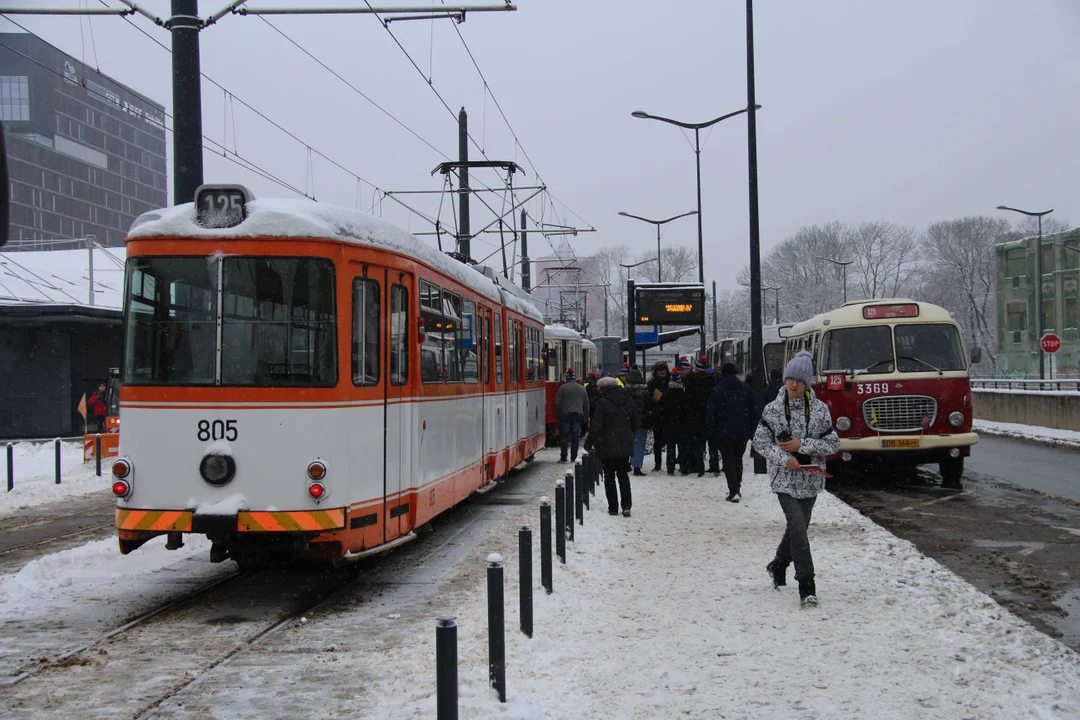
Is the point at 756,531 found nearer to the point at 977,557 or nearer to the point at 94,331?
the point at 977,557

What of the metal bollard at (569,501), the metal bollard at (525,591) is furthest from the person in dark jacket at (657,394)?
the metal bollard at (525,591)

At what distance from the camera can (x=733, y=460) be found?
1456 centimetres

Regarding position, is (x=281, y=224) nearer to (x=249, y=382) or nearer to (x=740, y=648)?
(x=249, y=382)

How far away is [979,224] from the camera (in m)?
86.5

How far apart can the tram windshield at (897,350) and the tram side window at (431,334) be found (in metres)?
8.27

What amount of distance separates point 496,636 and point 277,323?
3.64 metres

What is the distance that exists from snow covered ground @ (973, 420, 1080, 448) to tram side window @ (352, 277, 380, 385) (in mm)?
20793

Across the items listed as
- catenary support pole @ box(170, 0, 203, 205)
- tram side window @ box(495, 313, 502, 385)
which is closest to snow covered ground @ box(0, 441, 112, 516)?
catenary support pole @ box(170, 0, 203, 205)

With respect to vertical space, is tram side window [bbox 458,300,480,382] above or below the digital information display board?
below

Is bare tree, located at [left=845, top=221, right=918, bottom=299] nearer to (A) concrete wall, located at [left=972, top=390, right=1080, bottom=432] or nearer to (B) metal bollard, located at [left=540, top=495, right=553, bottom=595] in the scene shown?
(A) concrete wall, located at [left=972, top=390, right=1080, bottom=432]

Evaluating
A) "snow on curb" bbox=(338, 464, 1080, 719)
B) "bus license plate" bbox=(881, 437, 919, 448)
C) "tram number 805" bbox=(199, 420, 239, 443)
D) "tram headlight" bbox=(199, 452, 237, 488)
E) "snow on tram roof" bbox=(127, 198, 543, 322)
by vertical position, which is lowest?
"snow on curb" bbox=(338, 464, 1080, 719)

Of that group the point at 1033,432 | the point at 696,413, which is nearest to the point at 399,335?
the point at 696,413

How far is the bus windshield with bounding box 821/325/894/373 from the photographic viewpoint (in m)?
17.0

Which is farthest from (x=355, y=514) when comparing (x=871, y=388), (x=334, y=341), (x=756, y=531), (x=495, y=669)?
(x=871, y=388)
